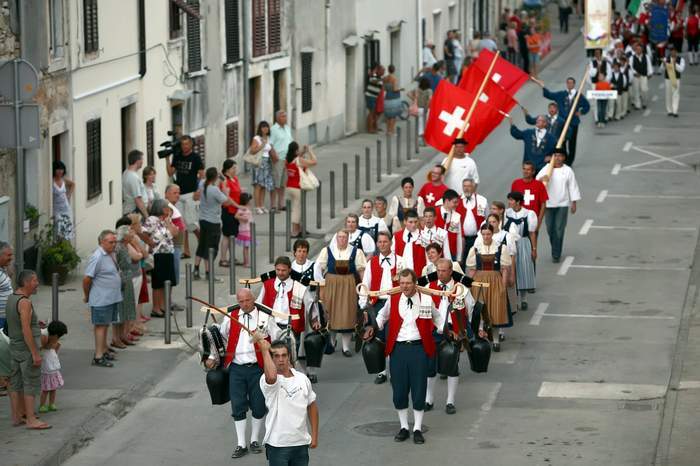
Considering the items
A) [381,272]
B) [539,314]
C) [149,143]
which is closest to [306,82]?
[149,143]

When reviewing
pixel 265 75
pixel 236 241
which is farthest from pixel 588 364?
pixel 265 75

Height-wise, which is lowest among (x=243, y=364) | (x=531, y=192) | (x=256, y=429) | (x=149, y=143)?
(x=256, y=429)

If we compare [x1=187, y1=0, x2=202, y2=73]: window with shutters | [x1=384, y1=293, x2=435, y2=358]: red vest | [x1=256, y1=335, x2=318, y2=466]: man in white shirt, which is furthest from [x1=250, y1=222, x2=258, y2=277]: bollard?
[x1=256, y1=335, x2=318, y2=466]: man in white shirt

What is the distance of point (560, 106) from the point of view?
3269 cm

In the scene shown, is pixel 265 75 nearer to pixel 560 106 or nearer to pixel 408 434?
pixel 560 106

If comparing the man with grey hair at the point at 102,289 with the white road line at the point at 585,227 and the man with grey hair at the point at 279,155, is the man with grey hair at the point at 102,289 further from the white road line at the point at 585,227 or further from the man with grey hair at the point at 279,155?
the white road line at the point at 585,227

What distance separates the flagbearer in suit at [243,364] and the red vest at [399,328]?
3.79ft

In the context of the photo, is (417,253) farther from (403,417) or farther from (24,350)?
(24,350)

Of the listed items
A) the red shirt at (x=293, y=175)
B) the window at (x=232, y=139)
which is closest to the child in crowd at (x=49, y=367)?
the red shirt at (x=293, y=175)

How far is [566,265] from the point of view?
24250 mm

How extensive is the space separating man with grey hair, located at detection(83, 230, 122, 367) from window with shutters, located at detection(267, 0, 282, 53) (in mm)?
17516

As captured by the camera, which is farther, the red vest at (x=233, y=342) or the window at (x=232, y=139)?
the window at (x=232, y=139)

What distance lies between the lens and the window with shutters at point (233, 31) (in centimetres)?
3247

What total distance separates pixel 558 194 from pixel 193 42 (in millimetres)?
9031
